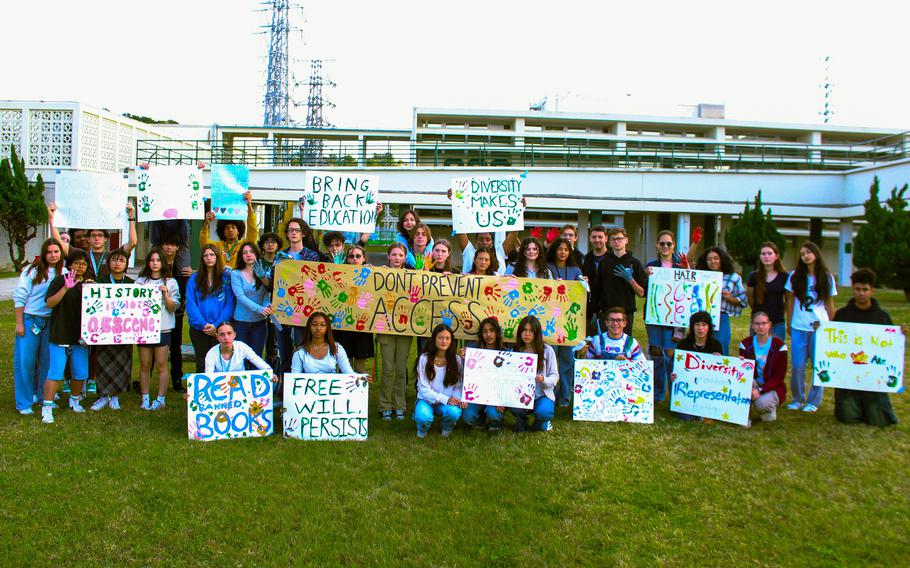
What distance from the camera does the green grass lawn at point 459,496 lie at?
4551mm

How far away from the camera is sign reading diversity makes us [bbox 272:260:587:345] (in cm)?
766

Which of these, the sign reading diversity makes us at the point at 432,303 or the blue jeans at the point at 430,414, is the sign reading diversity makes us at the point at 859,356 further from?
the blue jeans at the point at 430,414

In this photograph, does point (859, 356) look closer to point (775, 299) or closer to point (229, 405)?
point (775, 299)

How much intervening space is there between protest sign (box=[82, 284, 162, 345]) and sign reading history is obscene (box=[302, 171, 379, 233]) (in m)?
2.10

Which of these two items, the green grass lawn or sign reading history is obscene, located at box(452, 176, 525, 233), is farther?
sign reading history is obscene, located at box(452, 176, 525, 233)

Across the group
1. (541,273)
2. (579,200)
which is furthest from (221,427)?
(579,200)

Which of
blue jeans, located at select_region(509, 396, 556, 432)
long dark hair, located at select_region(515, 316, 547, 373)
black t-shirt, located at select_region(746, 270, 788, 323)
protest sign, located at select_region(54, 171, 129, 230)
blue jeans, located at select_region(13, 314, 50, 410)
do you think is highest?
protest sign, located at select_region(54, 171, 129, 230)

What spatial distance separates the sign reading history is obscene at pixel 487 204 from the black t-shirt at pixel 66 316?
4.34 m

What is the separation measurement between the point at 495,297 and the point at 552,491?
8.63ft

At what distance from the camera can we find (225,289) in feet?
25.3

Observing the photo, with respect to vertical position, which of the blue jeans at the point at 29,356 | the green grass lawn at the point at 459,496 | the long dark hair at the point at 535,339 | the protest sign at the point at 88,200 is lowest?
the green grass lawn at the point at 459,496

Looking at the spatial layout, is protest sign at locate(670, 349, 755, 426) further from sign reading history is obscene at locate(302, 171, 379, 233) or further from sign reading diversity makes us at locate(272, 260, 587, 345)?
sign reading history is obscene at locate(302, 171, 379, 233)

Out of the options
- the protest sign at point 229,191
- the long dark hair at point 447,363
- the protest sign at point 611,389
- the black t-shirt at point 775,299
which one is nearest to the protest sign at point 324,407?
the long dark hair at point 447,363

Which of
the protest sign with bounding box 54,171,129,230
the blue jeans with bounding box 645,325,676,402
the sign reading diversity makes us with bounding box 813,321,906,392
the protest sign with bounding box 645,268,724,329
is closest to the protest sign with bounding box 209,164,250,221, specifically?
the protest sign with bounding box 54,171,129,230
